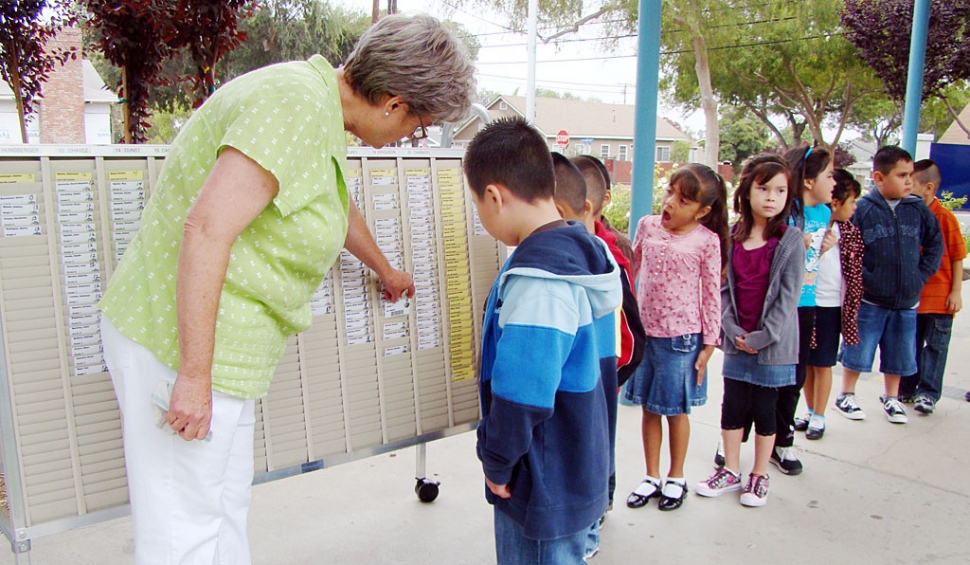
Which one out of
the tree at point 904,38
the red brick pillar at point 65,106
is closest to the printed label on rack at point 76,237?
the tree at point 904,38

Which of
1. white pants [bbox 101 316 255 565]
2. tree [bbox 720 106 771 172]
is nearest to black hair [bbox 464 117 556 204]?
white pants [bbox 101 316 255 565]

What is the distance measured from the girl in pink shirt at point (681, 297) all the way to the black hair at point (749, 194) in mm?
241

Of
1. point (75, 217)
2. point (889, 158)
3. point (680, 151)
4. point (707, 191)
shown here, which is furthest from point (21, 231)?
point (680, 151)

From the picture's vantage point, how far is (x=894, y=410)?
4422 millimetres

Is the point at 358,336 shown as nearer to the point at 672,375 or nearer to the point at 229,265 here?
the point at 229,265

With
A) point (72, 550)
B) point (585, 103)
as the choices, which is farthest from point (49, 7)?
point (585, 103)

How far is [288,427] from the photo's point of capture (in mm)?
2301

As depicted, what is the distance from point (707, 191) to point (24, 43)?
5.27m

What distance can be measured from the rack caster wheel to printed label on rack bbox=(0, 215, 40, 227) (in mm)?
1914

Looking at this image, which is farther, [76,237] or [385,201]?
[385,201]

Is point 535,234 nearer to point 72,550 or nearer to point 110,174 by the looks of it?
point 110,174

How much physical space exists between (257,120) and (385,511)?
6.94 feet

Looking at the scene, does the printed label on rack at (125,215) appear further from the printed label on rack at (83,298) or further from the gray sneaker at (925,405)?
the gray sneaker at (925,405)

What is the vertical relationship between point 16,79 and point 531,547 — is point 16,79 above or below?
above
